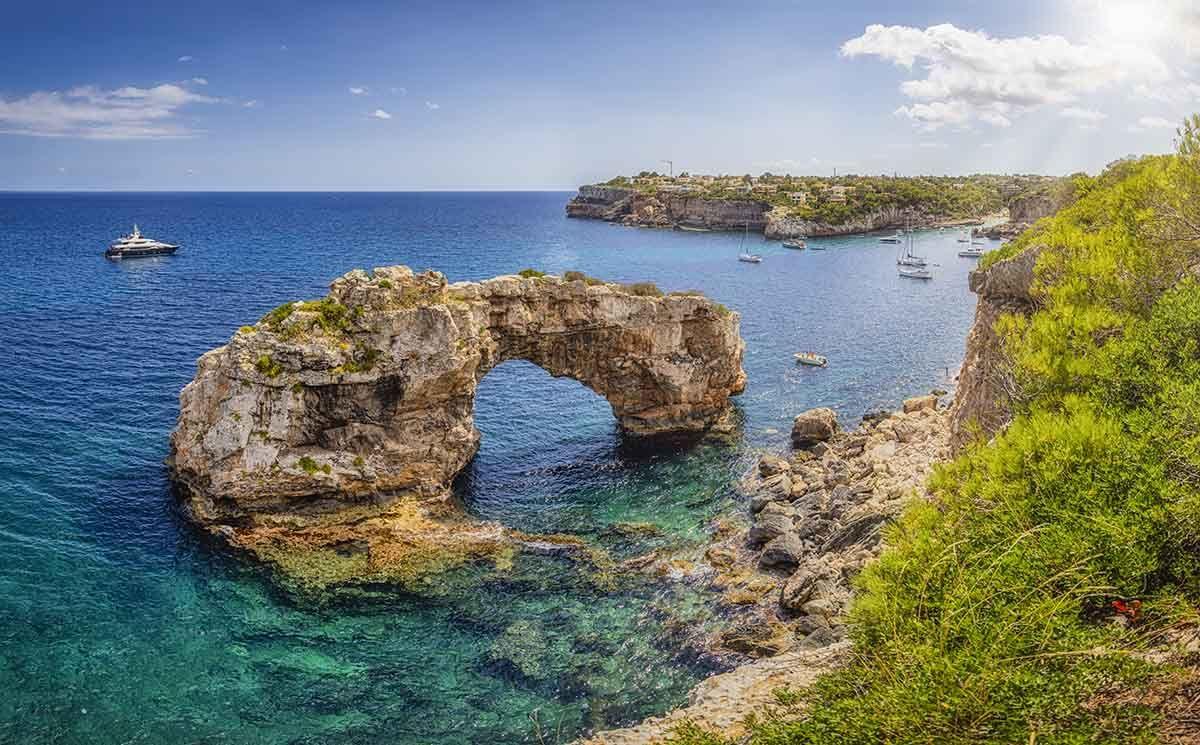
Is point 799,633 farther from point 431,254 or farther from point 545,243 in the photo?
point 545,243

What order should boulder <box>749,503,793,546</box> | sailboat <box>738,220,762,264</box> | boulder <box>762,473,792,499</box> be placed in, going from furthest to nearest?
1. sailboat <box>738,220,762,264</box>
2. boulder <box>762,473,792,499</box>
3. boulder <box>749,503,793,546</box>

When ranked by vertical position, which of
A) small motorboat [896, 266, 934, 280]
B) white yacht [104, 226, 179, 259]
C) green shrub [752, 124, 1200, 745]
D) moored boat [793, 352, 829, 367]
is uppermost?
white yacht [104, 226, 179, 259]

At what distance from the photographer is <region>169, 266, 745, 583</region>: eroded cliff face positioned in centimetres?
3441

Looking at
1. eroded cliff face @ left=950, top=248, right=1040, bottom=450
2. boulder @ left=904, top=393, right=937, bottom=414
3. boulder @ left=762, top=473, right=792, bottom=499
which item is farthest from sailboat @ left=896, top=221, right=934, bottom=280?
boulder @ left=762, top=473, right=792, bottom=499

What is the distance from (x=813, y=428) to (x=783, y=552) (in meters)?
16.5

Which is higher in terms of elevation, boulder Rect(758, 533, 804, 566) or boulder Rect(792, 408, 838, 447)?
boulder Rect(792, 408, 838, 447)

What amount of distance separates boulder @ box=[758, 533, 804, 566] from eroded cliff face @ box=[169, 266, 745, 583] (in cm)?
1172

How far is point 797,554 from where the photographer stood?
32188mm

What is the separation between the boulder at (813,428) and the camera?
1855 inches

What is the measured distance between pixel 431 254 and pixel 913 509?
129 metres

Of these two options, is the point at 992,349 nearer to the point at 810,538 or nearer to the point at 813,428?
the point at 810,538

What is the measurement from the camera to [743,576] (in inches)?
1257

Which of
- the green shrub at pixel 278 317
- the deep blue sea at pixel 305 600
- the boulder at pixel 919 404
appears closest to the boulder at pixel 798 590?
the deep blue sea at pixel 305 600

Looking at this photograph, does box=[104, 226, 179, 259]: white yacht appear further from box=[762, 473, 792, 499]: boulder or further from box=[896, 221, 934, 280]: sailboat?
box=[896, 221, 934, 280]: sailboat
